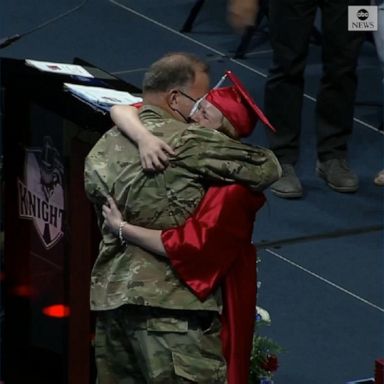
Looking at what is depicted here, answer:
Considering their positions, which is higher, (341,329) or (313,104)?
(313,104)

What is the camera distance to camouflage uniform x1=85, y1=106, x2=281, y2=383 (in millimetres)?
4754

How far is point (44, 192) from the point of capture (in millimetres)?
5703

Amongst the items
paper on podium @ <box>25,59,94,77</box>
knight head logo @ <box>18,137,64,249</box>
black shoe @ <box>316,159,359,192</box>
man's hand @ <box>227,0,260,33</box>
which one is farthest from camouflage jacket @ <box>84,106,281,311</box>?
black shoe @ <box>316,159,359,192</box>

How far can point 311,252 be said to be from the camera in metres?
7.83

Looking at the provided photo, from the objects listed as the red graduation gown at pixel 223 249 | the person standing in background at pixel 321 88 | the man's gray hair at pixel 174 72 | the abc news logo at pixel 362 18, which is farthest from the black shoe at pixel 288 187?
the man's gray hair at pixel 174 72

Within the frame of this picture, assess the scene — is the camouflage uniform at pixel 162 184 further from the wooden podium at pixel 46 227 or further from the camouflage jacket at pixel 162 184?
the wooden podium at pixel 46 227

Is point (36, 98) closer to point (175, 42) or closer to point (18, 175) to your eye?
point (18, 175)

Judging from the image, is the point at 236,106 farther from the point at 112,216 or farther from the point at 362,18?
the point at 362,18

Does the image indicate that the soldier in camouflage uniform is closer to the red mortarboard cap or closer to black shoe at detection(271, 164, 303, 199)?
the red mortarboard cap

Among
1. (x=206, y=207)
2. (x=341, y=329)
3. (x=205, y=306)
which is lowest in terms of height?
(x=341, y=329)

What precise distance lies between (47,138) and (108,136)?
73 centimetres

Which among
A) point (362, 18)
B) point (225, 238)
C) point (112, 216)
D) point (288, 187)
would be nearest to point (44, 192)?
point (112, 216)

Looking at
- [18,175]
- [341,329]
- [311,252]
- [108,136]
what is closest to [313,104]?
[311,252]

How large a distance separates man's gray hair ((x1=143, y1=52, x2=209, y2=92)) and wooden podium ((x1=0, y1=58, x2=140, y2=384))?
484 mm
